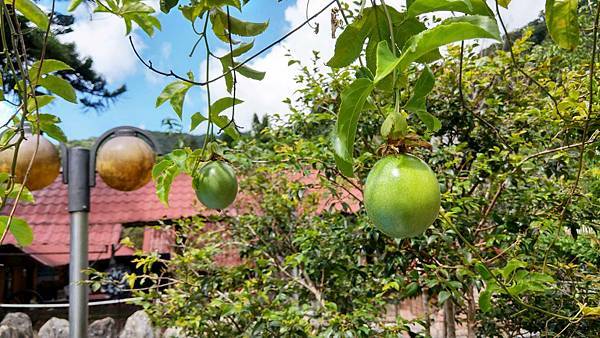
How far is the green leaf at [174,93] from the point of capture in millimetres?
688

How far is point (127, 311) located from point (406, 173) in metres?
4.28

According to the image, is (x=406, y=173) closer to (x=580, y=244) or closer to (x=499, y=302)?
(x=499, y=302)

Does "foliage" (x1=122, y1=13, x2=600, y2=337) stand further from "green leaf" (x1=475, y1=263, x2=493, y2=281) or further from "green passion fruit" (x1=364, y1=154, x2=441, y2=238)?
"green passion fruit" (x1=364, y1=154, x2=441, y2=238)

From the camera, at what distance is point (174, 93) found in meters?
0.69

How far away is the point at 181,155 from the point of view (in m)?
0.73

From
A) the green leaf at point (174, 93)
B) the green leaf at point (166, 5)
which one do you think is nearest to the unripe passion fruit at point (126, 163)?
the green leaf at point (174, 93)

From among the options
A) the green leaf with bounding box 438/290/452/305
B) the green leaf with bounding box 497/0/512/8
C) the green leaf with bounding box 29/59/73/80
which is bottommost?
the green leaf with bounding box 438/290/452/305

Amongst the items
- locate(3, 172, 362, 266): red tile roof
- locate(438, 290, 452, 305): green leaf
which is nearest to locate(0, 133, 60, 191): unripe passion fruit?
locate(438, 290, 452, 305): green leaf

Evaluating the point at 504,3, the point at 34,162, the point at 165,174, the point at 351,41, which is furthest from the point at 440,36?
the point at 34,162

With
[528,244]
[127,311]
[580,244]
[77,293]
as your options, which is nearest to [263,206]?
[77,293]

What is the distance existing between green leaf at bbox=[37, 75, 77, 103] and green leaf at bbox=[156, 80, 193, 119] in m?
0.17

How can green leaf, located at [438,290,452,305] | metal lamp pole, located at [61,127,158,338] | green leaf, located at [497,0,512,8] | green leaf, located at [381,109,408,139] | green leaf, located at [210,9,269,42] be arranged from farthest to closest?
metal lamp pole, located at [61,127,158,338], green leaf, located at [438,290,452,305], green leaf, located at [210,9,269,42], green leaf, located at [497,0,512,8], green leaf, located at [381,109,408,139]

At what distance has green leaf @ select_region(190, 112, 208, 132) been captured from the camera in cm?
77

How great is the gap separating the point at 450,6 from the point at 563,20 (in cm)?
18
